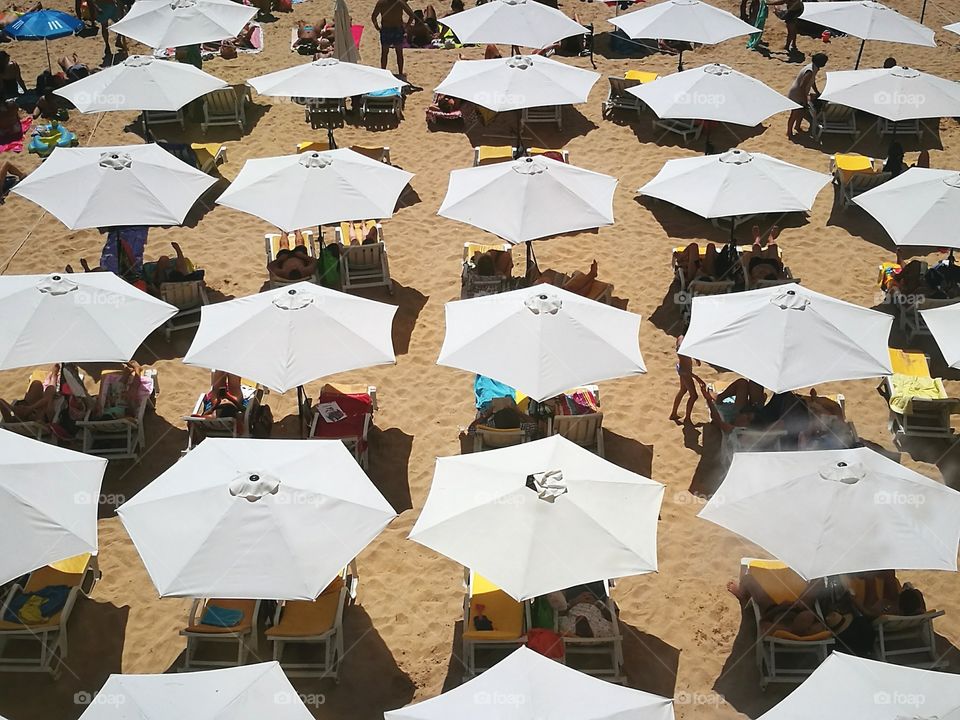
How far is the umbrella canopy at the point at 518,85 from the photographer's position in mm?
13508

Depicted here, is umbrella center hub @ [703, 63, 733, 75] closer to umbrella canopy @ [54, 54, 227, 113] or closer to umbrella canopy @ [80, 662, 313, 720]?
umbrella canopy @ [54, 54, 227, 113]

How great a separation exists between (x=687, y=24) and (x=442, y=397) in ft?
28.8

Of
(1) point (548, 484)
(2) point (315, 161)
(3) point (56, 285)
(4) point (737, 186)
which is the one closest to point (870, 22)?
(4) point (737, 186)

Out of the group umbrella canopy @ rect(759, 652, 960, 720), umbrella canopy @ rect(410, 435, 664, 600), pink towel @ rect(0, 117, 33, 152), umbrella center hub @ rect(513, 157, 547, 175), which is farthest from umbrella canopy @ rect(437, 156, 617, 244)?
pink towel @ rect(0, 117, 33, 152)

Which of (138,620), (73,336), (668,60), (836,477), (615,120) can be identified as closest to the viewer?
(836,477)

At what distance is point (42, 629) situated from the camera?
24.7 feet

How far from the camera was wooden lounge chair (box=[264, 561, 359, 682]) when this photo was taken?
7426 millimetres

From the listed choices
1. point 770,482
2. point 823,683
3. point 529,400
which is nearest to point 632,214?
point 529,400

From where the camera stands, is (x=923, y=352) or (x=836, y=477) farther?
(x=923, y=352)

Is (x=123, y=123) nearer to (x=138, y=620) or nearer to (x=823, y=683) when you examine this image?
(x=138, y=620)

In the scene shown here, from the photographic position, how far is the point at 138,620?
8.07m

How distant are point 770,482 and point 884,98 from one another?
8.78 m

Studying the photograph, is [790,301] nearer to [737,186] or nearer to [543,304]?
[543,304]

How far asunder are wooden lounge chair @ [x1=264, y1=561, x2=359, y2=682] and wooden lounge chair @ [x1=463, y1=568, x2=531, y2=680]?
1041 mm
